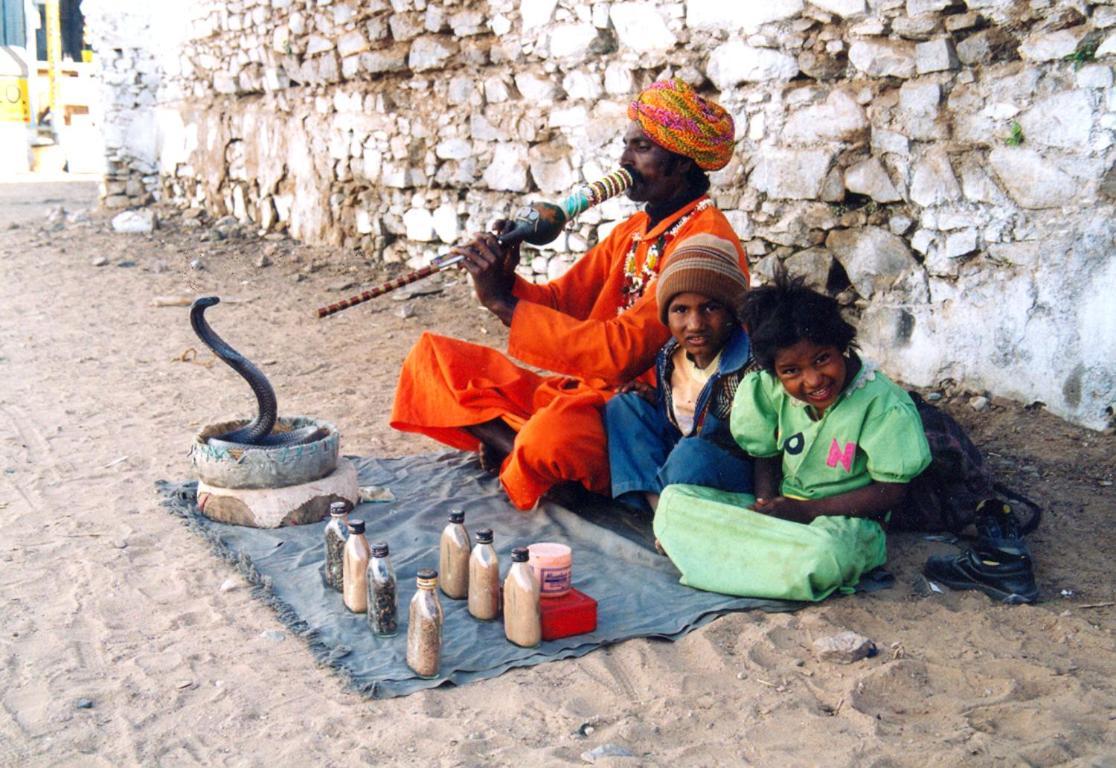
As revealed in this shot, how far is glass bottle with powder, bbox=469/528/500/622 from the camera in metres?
2.98

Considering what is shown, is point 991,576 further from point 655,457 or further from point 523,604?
point 523,604

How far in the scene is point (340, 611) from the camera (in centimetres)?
310

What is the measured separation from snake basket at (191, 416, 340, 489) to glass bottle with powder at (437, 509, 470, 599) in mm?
735

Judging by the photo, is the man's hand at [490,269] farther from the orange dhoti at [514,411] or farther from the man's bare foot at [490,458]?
the man's bare foot at [490,458]

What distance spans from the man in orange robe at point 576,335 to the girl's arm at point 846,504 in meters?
0.71

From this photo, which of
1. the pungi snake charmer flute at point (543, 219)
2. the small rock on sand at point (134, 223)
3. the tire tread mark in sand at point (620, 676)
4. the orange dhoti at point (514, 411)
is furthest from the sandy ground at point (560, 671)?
the small rock on sand at point (134, 223)

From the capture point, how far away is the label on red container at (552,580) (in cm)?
297

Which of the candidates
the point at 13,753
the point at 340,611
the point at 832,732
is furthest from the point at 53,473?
the point at 832,732

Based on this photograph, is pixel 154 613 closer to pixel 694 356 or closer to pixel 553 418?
pixel 553 418

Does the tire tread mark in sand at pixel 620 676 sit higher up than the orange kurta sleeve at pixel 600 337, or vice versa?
the orange kurta sleeve at pixel 600 337

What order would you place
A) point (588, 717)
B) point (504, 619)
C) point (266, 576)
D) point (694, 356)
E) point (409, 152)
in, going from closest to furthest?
point (588, 717), point (504, 619), point (266, 576), point (694, 356), point (409, 152)

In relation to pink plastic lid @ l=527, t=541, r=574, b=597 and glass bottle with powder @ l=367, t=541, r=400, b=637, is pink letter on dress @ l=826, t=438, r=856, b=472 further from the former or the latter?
glass bottle with powder @ l=367, t=541, r=400, b=637

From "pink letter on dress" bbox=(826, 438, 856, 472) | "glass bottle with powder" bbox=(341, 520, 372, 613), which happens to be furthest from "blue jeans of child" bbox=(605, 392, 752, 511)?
"glass bottle with powder" bbox=(341, 520, 372, 613)

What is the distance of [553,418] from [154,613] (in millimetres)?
1352
